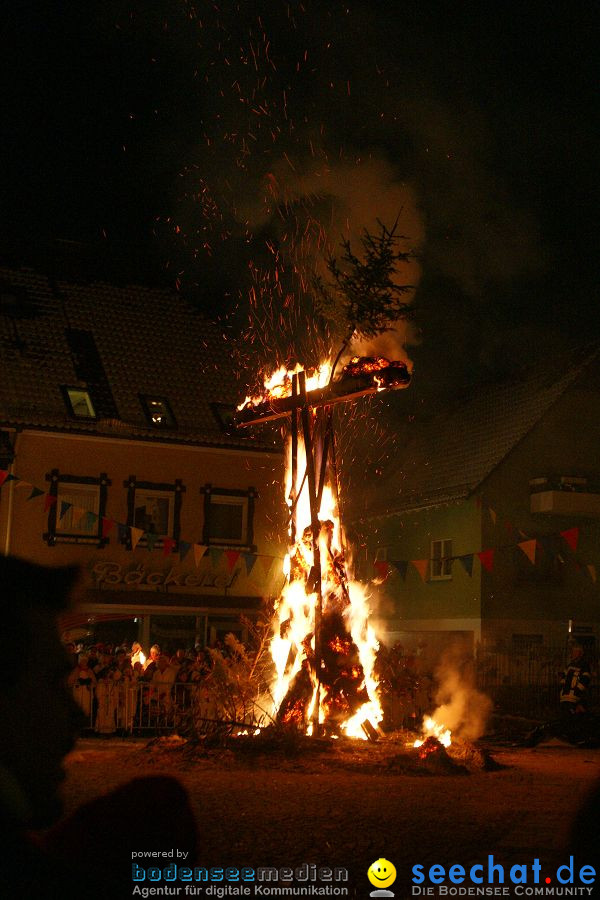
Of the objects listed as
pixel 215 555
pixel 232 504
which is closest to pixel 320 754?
pixel 215 555

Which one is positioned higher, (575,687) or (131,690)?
(575,687)

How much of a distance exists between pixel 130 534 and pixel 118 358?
19.3 feet

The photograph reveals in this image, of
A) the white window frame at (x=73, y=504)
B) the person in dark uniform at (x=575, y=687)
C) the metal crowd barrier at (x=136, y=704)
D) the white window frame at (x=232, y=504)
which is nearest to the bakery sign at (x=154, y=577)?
the white window frame at (x=232, y=504)

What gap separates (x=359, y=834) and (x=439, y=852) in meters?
0.95

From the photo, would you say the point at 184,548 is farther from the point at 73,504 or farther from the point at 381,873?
the point at 381,873

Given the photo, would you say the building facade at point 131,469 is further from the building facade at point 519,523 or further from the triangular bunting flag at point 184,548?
the building facade at point 519,523

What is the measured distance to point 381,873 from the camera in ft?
24.5

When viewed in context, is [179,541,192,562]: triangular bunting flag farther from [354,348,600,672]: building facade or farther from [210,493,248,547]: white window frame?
Answer: [354,348,600,672]: building facade

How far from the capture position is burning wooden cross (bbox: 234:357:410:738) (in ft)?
46.9

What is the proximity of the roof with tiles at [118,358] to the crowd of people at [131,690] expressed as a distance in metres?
8.16

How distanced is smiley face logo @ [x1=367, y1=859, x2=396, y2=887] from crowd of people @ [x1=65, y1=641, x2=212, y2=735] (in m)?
10.6

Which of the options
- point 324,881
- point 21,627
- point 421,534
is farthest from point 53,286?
point 21,627

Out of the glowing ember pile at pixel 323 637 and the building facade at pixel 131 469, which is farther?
the building facade at pixel 131 469

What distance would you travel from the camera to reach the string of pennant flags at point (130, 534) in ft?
76.9
